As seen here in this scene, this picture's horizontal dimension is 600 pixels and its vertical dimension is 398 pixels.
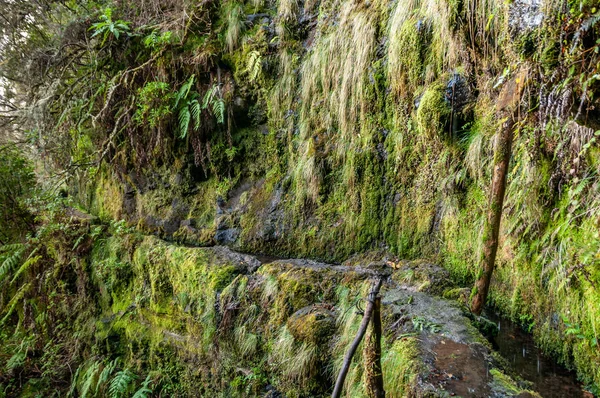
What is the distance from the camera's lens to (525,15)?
2.52m

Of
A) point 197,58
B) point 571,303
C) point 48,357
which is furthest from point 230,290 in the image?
point 48,357

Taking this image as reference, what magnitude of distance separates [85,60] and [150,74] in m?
1.98

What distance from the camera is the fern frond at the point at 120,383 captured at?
443cm

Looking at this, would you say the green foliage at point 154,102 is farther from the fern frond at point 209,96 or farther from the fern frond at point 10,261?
the fern frond at point 10,261

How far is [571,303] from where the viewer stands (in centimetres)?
Result: 231

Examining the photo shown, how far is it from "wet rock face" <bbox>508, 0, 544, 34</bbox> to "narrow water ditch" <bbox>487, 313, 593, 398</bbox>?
2.21 metres

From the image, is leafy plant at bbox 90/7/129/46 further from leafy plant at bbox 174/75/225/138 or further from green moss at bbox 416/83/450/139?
green moss at bbox 416/83/450/139

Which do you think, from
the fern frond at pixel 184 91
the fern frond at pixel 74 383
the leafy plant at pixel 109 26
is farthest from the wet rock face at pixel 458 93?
the fern frond at pixel 74 383

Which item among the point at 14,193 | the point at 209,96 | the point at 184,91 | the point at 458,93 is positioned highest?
the point at 184,91

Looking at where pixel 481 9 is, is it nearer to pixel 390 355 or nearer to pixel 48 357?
pixel 390 355

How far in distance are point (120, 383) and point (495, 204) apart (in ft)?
15.4

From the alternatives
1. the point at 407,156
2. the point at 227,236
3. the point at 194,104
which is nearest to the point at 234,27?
the point at 194,104

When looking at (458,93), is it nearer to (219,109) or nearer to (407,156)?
(407,156)

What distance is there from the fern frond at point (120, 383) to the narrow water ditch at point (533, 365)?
4.27 metres
